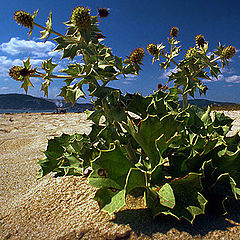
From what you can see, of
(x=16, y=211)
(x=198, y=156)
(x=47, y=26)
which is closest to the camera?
(x=198, y=156)

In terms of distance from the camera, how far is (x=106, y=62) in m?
1.28

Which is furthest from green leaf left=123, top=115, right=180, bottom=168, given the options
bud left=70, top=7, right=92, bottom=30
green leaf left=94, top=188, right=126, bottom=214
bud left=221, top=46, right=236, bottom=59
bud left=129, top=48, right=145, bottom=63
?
bud left=221, top=46, right=236, bottom=59

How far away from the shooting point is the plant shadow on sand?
1064mm

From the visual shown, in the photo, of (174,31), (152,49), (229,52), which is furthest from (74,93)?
(174,31)

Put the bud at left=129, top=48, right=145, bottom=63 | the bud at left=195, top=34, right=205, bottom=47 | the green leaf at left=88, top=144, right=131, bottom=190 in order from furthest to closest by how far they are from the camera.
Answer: the bud at left=195, top=34, right=205, bottom=47 → the bud at left=129, top=48, right=145, bottom=63 → the green leaf at left=88, top=144, right=131, bottom=190

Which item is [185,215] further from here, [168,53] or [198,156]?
[168,53]

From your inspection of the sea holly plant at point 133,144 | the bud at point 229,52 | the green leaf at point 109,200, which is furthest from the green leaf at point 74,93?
the bud at point 229,52

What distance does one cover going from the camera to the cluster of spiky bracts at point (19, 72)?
1.38 m

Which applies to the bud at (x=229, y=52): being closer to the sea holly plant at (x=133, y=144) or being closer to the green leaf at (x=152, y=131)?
the sea holly plant at (x=133, y=144)

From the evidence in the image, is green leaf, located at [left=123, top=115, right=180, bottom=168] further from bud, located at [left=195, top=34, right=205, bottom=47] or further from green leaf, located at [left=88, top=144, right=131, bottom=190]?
bud, located at [left=195, top=34, right=205, bottom=47]

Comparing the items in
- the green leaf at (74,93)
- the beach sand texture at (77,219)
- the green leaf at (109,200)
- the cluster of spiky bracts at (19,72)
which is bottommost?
the beach sand texture at (77,219)

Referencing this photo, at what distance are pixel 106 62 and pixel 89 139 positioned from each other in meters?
0.65

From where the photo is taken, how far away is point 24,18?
1402 millimetres

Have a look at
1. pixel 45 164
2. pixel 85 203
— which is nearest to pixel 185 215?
pixel 85 203
